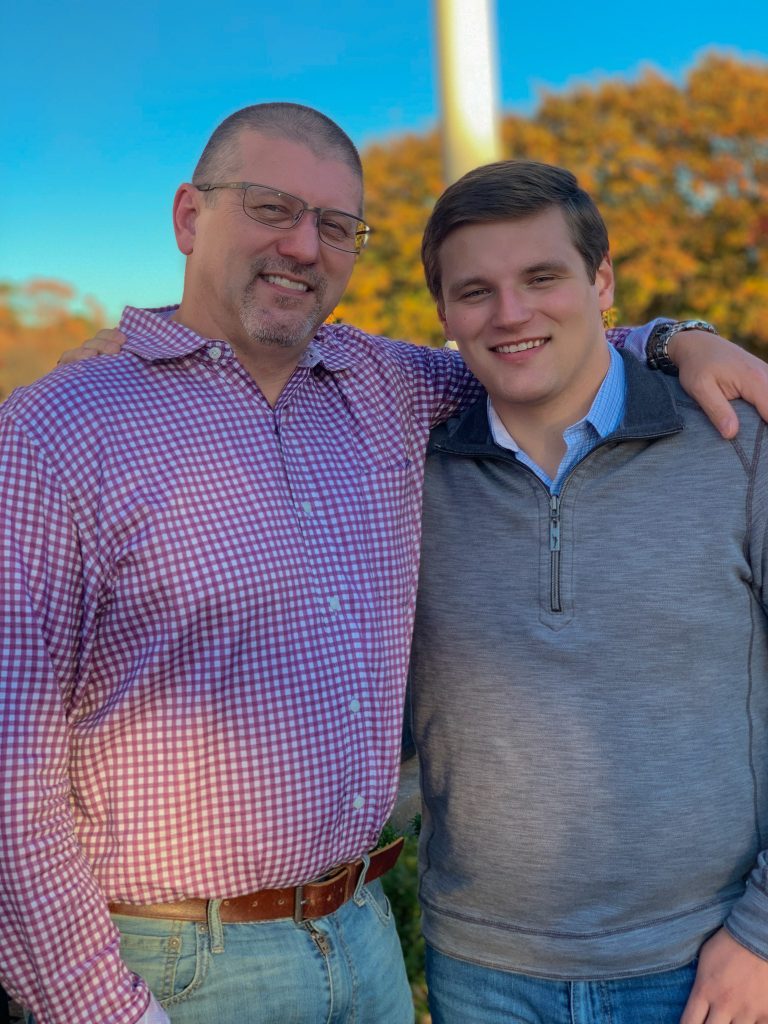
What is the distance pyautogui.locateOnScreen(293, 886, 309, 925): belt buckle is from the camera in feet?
6.90

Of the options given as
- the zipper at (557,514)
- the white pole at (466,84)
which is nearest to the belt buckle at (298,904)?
the zipper at (557,514)

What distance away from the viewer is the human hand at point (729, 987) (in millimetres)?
2008

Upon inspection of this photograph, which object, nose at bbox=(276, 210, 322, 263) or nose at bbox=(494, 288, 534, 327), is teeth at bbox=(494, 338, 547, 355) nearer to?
nose at bbox=(494, 288, 534, 327)

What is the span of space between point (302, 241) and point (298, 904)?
1.38m

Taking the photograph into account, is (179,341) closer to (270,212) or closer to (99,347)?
(99,347)

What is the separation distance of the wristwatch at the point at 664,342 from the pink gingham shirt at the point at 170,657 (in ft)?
2.63

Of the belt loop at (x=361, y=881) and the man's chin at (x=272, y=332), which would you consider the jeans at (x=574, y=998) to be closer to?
the belt loop at (x=361, y=881)

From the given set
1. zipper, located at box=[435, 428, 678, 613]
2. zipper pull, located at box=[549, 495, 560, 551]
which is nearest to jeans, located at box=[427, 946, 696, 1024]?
zipper, located at box=[435, 428, 678, 613]

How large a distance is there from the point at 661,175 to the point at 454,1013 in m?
12.2

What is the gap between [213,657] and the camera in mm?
2033

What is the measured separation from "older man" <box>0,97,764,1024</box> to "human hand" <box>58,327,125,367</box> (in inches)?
2.5

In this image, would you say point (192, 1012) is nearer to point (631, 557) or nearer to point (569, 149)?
point (631, 557)

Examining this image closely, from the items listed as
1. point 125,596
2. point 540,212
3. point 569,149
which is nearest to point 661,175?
point 569,149

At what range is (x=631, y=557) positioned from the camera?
213cm
